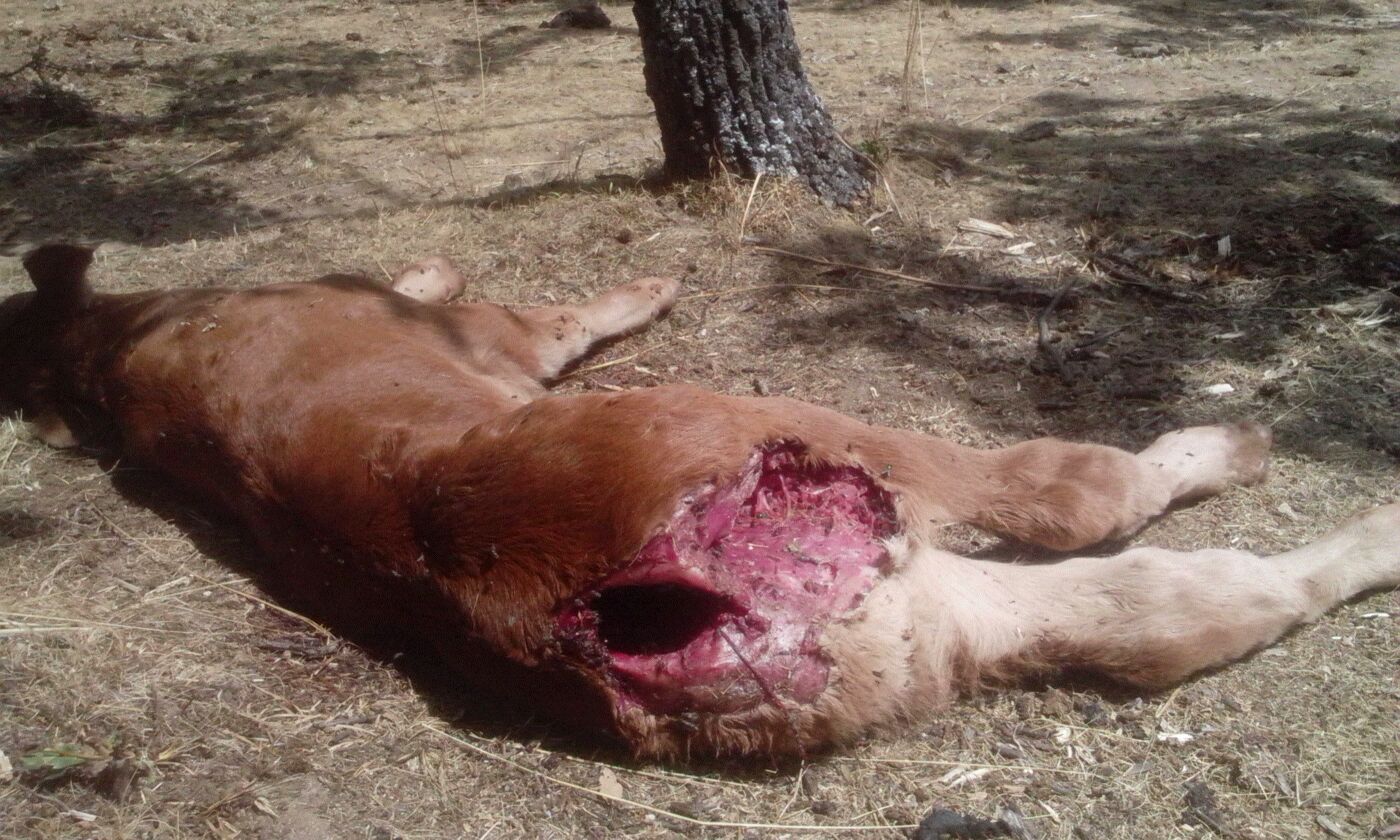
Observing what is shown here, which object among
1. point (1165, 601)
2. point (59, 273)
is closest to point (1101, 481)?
point (1165, 601)

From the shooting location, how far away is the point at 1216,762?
2.58 metres

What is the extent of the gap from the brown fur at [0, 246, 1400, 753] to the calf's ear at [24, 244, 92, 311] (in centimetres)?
92

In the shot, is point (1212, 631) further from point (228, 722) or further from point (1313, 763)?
point (228, 722)

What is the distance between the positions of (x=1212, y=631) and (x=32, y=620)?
3.36 meters

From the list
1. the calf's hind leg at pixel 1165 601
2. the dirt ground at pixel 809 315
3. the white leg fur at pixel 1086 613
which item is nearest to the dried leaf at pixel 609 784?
the dirt ground at pixel 809 315

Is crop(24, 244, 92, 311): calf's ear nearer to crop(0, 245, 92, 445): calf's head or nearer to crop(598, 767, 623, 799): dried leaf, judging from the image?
crop(0, 245, 92, 445): calf's head

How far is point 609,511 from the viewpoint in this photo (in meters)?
2.56

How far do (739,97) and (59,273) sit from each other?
310 centimetres

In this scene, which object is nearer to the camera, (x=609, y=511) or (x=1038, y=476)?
(x=609, y=511)

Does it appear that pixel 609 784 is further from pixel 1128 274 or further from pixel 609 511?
pixel 1128 274


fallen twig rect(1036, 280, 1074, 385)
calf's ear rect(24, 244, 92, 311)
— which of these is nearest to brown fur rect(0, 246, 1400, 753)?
fallen twig rect(1036, 280, 1074, 385)

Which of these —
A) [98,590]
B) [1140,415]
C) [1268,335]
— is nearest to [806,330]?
[1140,415]

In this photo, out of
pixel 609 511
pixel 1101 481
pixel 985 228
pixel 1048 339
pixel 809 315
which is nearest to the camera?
pixel 609 511

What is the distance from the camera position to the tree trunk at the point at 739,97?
5055 millimetres
